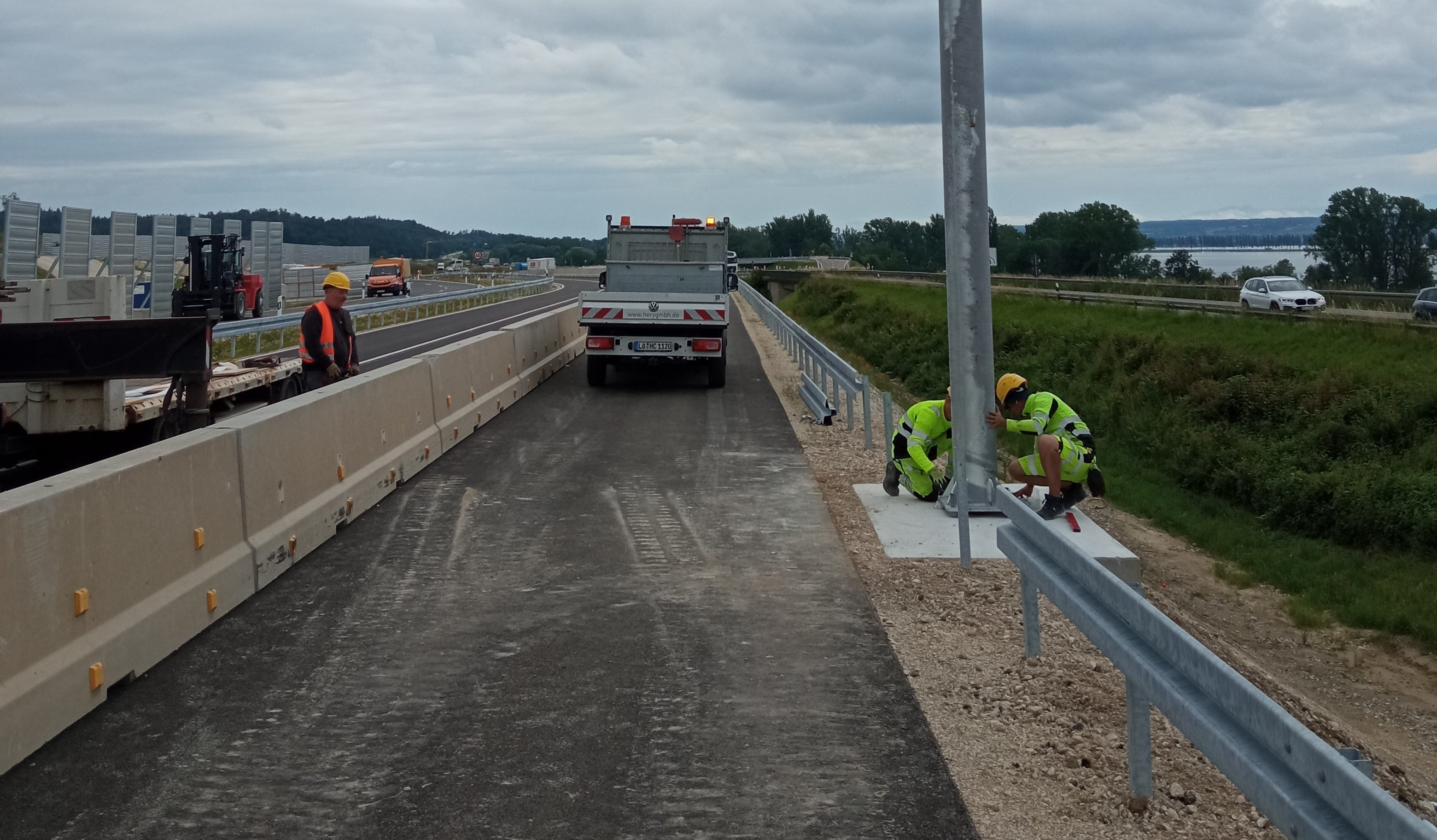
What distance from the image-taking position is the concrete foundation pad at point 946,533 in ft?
27.4

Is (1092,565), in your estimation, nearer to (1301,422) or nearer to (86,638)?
(86,638)

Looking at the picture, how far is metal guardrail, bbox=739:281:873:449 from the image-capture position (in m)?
14.5

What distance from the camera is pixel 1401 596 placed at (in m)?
→ 11.2

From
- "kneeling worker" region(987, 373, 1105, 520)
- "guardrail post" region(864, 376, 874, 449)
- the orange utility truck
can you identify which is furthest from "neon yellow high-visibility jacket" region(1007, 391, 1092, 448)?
the orange utility truck

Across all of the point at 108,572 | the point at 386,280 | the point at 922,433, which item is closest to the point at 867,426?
the point at 922,433

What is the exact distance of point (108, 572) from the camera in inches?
228

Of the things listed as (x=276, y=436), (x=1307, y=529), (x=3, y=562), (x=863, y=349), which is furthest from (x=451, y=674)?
(x=863, y=349)

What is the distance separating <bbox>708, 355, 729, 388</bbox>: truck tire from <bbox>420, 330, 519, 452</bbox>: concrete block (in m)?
3.38

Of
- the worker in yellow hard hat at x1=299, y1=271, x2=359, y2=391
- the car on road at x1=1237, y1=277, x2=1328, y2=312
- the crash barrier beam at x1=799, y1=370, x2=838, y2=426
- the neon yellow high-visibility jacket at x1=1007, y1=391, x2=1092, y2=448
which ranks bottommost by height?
the crash barrier beam at x1=799, y1=370, x2=838, y2=426

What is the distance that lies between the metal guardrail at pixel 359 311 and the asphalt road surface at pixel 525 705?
441cm

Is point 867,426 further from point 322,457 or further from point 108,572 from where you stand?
point 108,572

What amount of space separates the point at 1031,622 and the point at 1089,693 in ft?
1.78

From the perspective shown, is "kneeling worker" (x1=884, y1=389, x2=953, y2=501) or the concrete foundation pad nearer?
the concrete foundation pad

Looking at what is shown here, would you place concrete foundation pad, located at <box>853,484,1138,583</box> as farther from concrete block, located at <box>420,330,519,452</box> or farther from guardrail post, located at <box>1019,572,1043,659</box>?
concrete block, located at <box>420,330,519,452</box>
